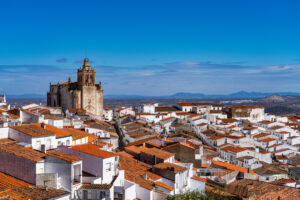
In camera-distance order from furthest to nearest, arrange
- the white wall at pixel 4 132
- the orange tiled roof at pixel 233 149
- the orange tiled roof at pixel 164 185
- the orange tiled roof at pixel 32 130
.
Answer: the orange tiled roof at pixel 233 149 → the orange tiled roof at pixel 164 185 → the orange tiled roof at pixel 32 130 → the white wall at pixel 4 132

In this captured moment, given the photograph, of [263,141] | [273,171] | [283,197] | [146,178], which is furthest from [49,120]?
[263,141]

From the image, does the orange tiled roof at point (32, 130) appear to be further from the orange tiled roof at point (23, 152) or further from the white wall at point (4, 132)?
the orange tiled roof at point (23, 152)

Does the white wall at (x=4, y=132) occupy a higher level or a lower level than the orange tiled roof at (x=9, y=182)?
higher

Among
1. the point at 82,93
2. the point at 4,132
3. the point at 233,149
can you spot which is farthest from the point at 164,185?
the point at 82,93

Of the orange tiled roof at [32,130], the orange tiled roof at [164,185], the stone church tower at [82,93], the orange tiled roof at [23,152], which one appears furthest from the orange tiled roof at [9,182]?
the stone church tower at [82,93]

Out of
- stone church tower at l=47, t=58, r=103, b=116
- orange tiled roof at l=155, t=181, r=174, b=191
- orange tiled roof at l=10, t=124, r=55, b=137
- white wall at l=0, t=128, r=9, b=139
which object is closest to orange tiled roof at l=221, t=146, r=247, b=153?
orange tiled roof at l=155, t=181, r=174, b=191

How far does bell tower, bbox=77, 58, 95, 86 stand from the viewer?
72.4 meters

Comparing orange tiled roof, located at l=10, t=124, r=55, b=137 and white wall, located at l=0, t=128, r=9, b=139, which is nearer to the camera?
white wall, located at l=0, t=128, r=9, b=139

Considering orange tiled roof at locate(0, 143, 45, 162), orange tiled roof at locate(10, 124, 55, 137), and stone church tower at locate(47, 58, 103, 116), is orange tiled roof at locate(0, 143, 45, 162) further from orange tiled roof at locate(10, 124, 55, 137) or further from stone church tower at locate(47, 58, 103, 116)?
stone church tower at locate(47, 58, 103, 116)

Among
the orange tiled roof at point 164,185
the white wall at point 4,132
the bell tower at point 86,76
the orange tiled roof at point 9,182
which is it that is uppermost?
the bell tower at point 86,76

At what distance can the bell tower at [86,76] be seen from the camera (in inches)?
2852

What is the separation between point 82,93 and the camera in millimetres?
71312

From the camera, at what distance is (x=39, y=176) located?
15.0 meters

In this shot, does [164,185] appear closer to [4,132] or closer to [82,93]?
[4,132]
